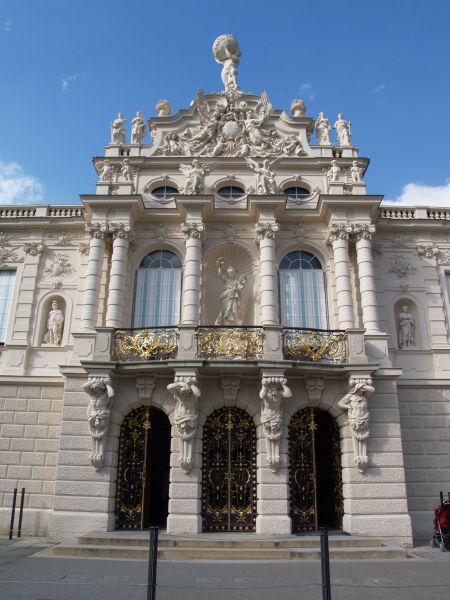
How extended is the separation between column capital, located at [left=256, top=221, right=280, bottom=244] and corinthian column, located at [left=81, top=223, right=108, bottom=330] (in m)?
6.02

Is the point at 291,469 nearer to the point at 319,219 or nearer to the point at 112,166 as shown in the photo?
the point at 319,219

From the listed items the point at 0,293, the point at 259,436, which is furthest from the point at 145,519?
the point at 0,293

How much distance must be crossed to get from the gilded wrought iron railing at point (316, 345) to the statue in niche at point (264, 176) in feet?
20.7

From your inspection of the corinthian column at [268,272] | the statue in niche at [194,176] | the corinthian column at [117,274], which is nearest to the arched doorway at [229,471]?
the corinthian column at [268,272]

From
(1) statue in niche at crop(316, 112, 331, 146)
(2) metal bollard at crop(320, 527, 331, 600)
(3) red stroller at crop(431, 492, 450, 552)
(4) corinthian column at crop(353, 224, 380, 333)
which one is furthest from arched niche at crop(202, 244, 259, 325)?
(2) metal bollard at crop(320, 527, 331, 600)

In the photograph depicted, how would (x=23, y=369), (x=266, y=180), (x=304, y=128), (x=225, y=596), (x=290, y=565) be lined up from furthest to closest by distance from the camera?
(x=304, y=128)
(x=266, y=180)
(x=23, y=369)
(x=290, y=565)
(x=225, y=596)

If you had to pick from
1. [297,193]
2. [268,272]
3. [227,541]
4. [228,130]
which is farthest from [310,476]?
[228,130]

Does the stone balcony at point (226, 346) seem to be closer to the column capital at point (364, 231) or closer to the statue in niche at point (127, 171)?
the column capital at point (364, 231)

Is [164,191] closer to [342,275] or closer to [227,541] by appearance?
[342,275]

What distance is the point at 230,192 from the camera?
2197 centimetres

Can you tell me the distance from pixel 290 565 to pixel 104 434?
288 inches

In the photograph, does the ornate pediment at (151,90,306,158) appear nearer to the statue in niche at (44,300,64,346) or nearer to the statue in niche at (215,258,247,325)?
the statue in niche at (215,258,247,325)

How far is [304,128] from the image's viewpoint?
23.3 m

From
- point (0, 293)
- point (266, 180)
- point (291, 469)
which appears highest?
point (266, 180)
